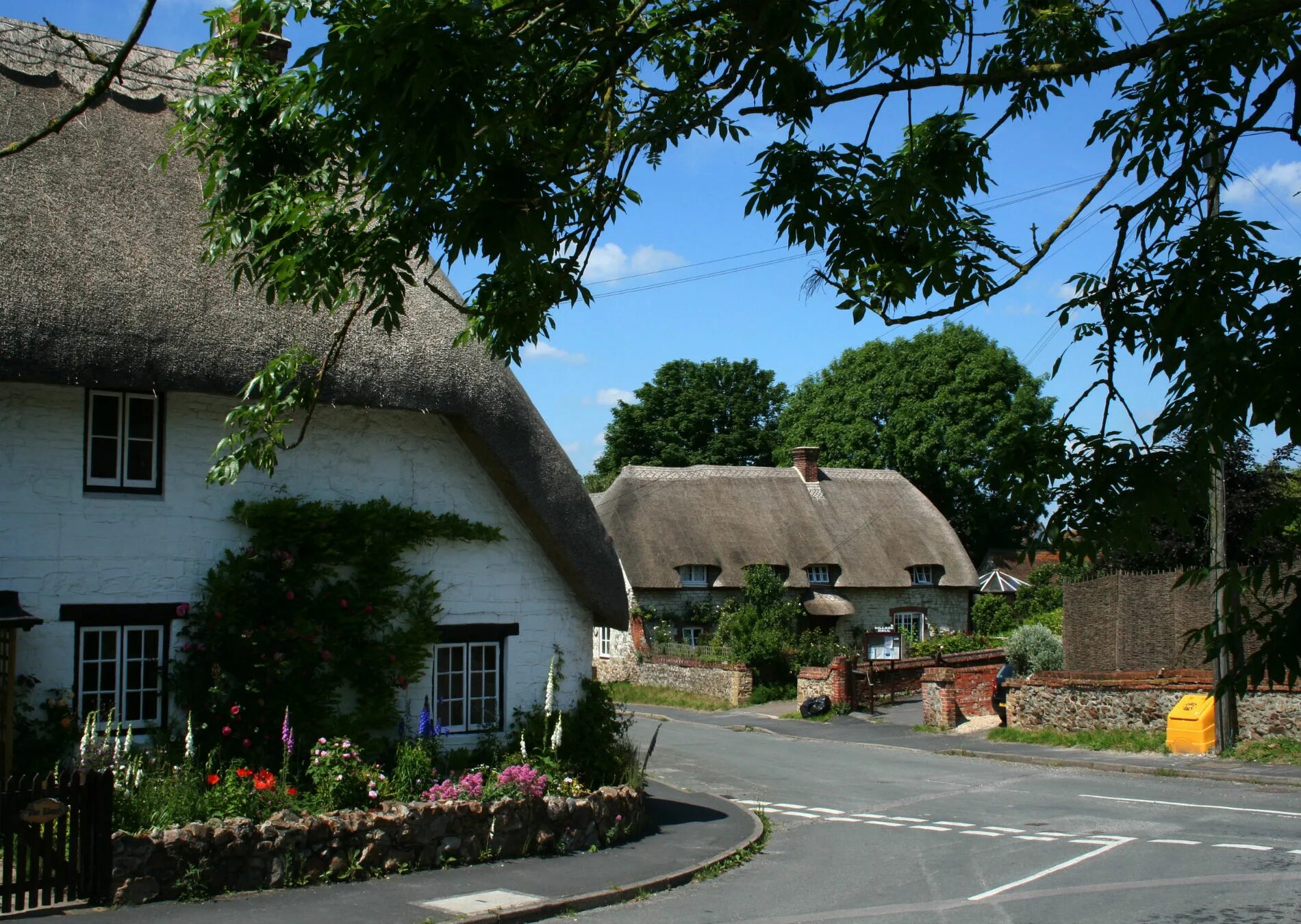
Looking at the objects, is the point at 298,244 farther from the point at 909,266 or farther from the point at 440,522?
the point at 440,522

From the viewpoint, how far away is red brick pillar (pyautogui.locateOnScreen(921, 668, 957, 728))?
85.0 ft

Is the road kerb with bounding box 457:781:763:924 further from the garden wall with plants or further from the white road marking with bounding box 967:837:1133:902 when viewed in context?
the garden wall with plants

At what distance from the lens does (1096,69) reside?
6.08 meters

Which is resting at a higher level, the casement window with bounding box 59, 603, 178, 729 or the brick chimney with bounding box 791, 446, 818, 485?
the brick chimney with bounding box 791, 446, 818, 485

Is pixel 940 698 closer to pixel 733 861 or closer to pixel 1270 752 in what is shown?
pixel 1270 752

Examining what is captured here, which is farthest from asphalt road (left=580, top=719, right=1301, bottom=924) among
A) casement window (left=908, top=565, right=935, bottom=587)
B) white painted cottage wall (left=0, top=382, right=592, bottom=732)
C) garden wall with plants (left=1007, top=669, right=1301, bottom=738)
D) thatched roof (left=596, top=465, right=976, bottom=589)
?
casement window (left=908, top=565, right=935, bottom=587)

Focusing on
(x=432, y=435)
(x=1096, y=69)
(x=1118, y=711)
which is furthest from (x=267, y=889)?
(x=1118, y=711)

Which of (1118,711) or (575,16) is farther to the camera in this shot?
(1118,711)

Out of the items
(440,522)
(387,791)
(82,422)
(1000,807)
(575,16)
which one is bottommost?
(1000,807)

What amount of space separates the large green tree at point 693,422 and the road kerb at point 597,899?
1900 inches

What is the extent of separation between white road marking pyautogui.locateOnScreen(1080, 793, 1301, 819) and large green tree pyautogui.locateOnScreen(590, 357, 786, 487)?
144ft

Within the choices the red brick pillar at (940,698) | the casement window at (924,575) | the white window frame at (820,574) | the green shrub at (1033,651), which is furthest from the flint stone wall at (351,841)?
the casement window at (924,575)

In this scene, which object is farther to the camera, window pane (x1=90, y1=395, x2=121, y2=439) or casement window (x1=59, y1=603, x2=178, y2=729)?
window pane (x1=90, y1=395, x2=121, y2=439)

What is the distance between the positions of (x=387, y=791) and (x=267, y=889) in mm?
1731
